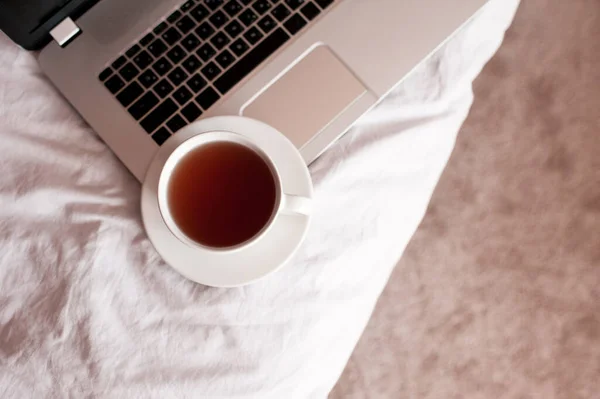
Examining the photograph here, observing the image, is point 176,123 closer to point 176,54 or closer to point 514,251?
point 176,54

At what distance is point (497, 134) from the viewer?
3.39 feet

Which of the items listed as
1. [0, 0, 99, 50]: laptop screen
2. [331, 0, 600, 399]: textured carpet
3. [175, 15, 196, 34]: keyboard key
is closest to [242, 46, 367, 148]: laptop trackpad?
Answer: [175, 15, 196, 34]: keyboard key

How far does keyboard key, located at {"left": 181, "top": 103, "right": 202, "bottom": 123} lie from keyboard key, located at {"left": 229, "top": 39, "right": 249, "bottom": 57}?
0.07 meters

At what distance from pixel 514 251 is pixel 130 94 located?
2.43 ft

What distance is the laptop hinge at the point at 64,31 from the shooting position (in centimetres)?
58

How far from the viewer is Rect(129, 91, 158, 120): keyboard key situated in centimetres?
57

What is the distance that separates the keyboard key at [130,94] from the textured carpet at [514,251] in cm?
60

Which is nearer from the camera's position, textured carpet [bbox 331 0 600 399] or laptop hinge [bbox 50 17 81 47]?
laptop hinge [bbox 50 17 81 47]

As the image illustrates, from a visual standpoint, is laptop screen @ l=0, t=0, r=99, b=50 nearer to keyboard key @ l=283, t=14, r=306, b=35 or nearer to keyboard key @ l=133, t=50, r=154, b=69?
keyboard key @ l=133, t=50, r=154, b=69

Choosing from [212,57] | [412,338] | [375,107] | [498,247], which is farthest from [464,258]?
[212,57]

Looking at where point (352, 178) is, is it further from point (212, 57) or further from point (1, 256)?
point (1, 256)

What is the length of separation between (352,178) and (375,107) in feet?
0.28

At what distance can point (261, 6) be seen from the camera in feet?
1.96

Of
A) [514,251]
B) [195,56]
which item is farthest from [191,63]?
[514,251]
